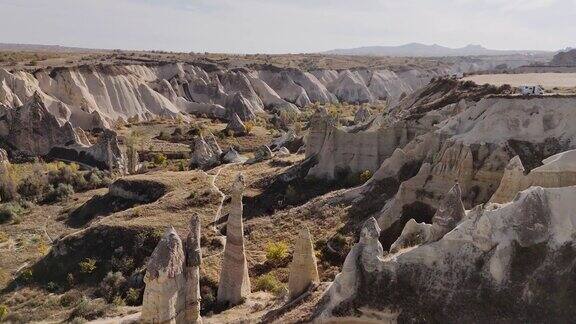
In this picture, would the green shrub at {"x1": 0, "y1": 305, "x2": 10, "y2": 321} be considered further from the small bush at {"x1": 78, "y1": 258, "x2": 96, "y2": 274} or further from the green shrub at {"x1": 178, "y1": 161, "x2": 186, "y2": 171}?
the green shrub at {"x1": 178, "y1": 161, "x2": 186, "y2": 171}

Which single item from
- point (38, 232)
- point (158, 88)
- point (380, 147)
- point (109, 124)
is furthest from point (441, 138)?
point (158, 88)

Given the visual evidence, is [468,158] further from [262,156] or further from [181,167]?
[181,167]

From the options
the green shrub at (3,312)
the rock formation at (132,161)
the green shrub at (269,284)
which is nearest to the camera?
the green shrub at (269,284)

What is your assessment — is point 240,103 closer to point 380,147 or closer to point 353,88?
point 353,88

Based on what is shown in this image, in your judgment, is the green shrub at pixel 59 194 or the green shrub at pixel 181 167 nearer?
the green shrub at pixel 59 194

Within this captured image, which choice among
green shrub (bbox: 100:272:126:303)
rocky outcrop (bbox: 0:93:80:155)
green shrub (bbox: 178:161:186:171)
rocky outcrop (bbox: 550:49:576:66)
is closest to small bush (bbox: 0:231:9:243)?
green shrub (bbox: 100:272:126:303)

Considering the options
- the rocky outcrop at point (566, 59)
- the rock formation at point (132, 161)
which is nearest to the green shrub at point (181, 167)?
the rock formation at point (132, 161)

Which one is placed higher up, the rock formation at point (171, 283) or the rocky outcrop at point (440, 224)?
the rocky outcrop at point (440, 224)

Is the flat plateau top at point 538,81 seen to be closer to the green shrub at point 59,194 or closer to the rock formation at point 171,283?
the rock formation at point 171,283
